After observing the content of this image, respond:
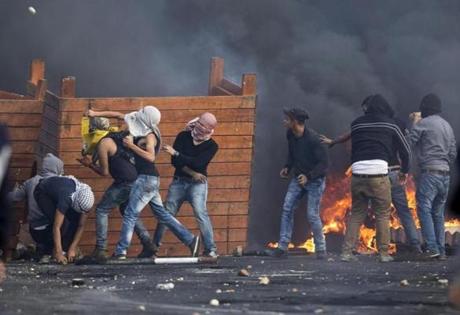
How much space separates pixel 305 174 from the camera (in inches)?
555

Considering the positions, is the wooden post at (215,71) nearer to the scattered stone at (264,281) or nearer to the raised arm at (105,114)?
the raised arm at (105,114)

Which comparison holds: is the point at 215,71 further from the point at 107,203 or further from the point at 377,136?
the point at 377,136

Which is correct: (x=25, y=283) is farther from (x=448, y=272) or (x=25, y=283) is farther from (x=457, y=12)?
(x=457, y=12)

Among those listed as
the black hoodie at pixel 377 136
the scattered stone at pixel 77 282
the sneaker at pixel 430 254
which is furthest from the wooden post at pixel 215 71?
the scattered stone at pixel 77 282

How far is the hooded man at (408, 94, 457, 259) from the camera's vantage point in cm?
1346

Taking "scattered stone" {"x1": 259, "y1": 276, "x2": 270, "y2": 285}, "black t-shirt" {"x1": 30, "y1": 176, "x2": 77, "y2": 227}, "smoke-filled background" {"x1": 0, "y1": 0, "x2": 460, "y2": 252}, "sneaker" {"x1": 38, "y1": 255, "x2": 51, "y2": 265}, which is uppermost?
"smoke-filled background" {"x1": 0, "y1": 0, "x2": 460, "y2": 252}

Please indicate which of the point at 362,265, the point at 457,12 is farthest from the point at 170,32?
the point at 362,265

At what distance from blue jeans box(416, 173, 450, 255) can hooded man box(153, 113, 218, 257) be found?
2470 millimetres

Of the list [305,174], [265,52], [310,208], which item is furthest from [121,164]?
[265,52]

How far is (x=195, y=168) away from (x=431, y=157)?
279 centimetres

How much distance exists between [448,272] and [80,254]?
5.26 meters

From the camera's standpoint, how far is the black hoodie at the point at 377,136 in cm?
1267

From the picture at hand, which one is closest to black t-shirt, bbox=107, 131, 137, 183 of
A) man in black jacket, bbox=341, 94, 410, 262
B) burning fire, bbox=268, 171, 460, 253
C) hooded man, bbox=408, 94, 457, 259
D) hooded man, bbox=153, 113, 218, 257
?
hooded man, bbox=153, 113, 218, 257

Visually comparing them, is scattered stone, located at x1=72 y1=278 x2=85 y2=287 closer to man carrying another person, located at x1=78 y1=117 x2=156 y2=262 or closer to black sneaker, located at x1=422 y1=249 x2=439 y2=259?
man carrying another person, located at x1=78 y1=117 x2=156 y2=262
